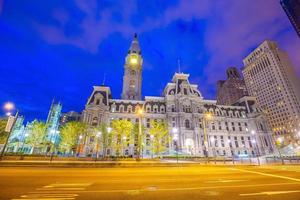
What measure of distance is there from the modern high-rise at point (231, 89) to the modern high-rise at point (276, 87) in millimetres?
17838

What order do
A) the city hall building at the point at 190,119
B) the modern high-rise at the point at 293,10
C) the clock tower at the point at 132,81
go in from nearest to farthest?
the city hall building at the point at 190,119, the modern high-rise at the point at 293,10, the clock tower at the point at 132,81

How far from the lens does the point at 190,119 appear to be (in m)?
60.6

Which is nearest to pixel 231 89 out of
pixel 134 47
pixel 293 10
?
pixel 293 10

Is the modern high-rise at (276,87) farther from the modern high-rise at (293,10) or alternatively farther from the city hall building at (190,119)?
the modern high-rise at (293,10)

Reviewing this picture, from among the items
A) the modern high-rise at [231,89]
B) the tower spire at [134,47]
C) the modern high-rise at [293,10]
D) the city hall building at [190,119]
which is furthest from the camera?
the modern high-rise at [231,89]

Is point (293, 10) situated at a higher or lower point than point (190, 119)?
higher

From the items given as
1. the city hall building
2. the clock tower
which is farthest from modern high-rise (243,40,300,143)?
the clock tower

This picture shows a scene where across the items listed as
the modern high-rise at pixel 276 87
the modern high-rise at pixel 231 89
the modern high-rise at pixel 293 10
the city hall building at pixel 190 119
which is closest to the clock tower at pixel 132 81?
the city hall building at pixel 190 119

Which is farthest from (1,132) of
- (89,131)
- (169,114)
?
(169,114)

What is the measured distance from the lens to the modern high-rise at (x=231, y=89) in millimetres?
149000

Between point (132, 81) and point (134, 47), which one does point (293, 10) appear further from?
point (134, 47)

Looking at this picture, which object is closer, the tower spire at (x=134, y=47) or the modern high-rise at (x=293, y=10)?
the modern high-rise at (x=293, y=10)

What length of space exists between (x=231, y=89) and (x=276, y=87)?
1746 inches

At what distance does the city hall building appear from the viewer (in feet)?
184
